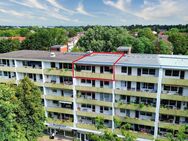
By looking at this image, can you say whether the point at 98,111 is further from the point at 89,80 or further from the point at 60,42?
the point at 60,42

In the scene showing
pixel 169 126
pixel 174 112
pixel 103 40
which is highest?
pixel 103 40

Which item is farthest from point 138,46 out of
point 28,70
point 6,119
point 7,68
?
point 6,119

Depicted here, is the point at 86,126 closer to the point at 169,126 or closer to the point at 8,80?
the point at 169,126

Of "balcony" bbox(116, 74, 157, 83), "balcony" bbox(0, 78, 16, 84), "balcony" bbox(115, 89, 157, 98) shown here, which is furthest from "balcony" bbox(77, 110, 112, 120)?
"balcony" bbox(0, 78, 16, 84)

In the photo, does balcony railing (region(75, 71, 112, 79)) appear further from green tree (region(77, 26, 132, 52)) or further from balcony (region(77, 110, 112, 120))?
green tree (region(77, 26, 132, 52))

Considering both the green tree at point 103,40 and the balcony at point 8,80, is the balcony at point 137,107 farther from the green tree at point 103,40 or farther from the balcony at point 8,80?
the green tree at point 103,40
